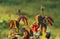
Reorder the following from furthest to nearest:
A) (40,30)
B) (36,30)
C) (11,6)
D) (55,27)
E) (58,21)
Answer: (11,6), (58,21), (55,27), (36,30), (40,30)

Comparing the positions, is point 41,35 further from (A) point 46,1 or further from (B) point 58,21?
(A) point 46,1

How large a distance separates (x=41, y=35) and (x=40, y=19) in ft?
0.58

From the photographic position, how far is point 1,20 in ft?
20.4

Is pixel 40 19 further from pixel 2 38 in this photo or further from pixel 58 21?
pixel 58 21

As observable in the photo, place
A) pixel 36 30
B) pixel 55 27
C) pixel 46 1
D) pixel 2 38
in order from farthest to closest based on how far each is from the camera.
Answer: pixel 46 1 → pixel 55 27 → pixel 2 38 → pixel 36 30

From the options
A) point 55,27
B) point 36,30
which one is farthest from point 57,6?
point 36,30

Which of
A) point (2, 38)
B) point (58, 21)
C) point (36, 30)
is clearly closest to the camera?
point (36, 30)

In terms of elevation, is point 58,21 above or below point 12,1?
below

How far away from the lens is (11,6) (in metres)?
7.51

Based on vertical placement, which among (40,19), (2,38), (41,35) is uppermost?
(40,19)

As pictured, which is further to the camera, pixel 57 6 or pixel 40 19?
pixel 57 6

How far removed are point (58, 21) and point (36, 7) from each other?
1.32 meters

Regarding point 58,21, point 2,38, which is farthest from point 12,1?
point 2,38

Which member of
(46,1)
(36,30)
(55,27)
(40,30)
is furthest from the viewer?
(46,1)
